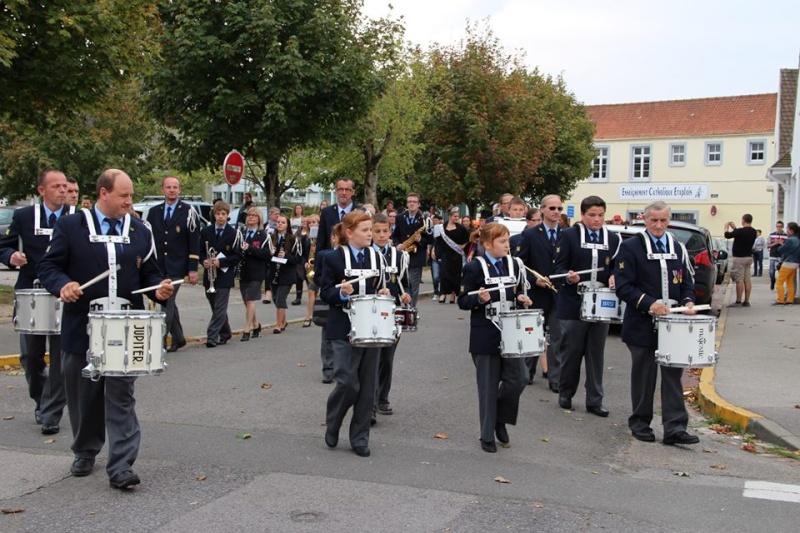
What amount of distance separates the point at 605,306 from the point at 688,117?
2168 inches

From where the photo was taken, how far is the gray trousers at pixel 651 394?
7.96 meters

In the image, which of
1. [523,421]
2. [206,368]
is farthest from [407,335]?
[523,421]

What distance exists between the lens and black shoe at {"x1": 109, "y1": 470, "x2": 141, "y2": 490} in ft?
19.9

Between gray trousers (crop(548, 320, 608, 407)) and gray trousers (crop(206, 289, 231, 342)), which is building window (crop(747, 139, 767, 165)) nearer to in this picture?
gray trousers (crop(206, 289, 231, 342))

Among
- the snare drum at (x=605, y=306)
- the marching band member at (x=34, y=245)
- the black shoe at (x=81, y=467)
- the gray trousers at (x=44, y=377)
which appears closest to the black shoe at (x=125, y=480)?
the black shoe at (x=81, y=467)

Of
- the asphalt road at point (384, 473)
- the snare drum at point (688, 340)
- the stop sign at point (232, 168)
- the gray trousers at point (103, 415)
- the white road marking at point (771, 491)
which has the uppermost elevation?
the stop sign at point (232, 168)

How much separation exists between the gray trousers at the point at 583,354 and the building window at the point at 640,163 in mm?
53744

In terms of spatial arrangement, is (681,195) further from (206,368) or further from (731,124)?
(206,368)

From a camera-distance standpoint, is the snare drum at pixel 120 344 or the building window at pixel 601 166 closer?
the snare drum at pixel 120 344

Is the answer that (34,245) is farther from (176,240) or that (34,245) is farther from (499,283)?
(499,283)

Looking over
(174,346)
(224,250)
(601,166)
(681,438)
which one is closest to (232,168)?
(224,250)

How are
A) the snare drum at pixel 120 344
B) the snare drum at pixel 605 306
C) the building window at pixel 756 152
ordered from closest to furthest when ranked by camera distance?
1. the snare drum at pixel 120 344
2. the snare drum at pixel 605 306
3. the building window at pixel 756 152

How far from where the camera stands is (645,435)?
8102mm

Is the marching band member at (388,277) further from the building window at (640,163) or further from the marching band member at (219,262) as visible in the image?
the building window at (640,163)
